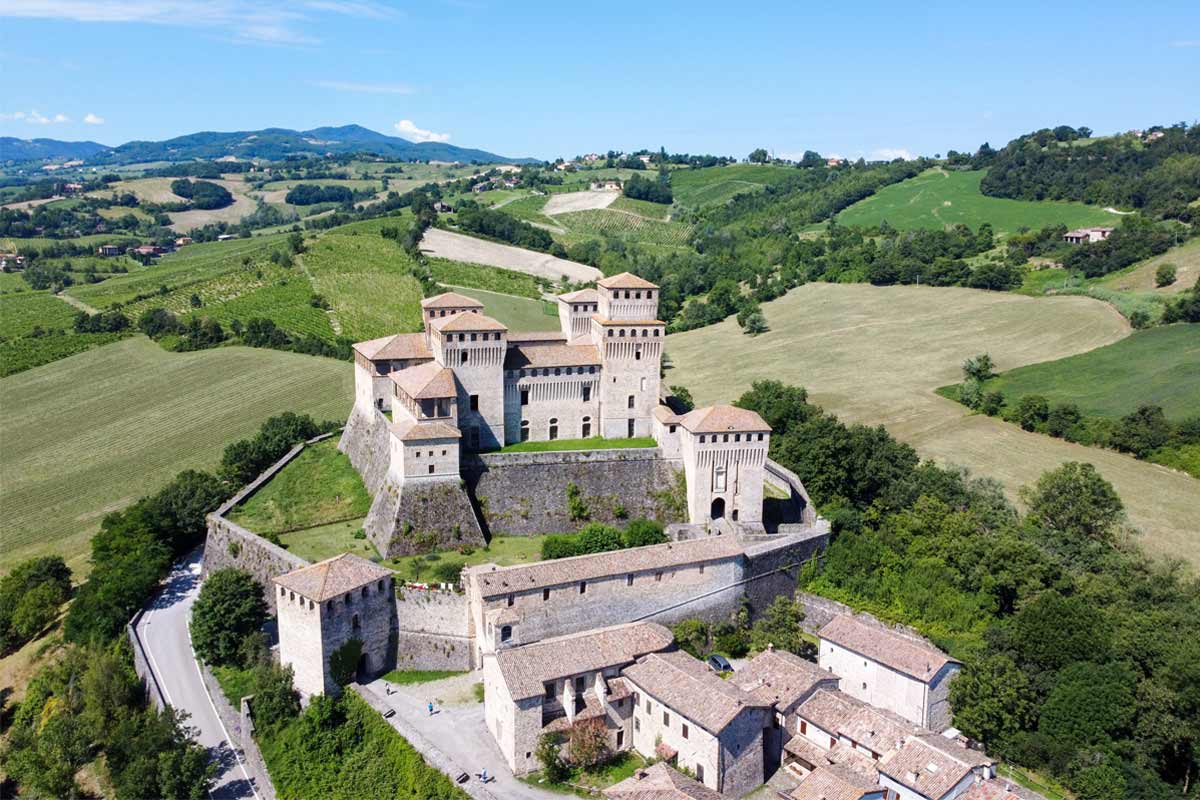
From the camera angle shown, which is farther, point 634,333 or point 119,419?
point 119,419

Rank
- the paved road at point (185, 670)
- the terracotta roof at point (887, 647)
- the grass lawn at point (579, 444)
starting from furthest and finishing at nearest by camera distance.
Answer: the grass lawn at point (579, 444)
the terracotta roof at point (887, 647)
the paved road at point (185, 670)

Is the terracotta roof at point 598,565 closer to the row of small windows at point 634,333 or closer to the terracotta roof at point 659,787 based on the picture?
the terracotta roof at point 659,787

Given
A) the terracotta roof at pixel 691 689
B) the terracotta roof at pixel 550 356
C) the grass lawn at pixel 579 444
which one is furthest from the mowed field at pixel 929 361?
the terracotta roof at pixel 691 689

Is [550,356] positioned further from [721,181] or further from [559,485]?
[721,181]

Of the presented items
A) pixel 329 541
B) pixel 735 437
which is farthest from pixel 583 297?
pixel 329 541

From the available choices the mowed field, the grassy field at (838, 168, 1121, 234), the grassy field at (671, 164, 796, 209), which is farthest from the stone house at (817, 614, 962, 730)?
the grassy field at (671, 164, 796, 209)

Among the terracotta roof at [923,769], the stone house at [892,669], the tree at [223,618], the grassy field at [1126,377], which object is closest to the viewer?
the terracotta roof at [923,769]
